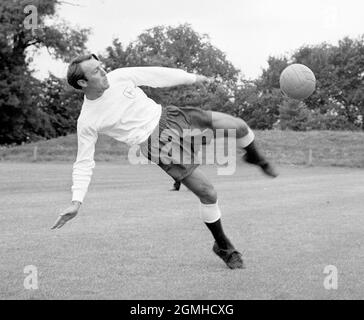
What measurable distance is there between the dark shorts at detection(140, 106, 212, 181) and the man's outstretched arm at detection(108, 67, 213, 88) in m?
0.35

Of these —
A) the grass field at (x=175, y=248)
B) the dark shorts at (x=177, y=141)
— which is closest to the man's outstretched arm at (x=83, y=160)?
the dark shorts at (x=177, y=141)

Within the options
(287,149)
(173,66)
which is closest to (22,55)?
(173,66)

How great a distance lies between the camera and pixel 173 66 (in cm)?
6372

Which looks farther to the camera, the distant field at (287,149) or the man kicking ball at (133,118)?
the distant field at (287,149)

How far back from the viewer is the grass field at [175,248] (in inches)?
239

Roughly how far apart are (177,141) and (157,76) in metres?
0.67

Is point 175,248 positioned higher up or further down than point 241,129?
further down

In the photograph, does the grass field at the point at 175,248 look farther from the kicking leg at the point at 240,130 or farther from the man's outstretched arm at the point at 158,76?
the man's outstretched arm at the point at 158,76

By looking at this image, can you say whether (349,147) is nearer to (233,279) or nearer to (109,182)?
(109,182)

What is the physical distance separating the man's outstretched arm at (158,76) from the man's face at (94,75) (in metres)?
0.26

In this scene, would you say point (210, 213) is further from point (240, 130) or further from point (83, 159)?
point (83, 159)

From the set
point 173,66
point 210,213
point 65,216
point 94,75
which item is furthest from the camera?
point 173,66

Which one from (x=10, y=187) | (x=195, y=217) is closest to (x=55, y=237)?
(x=195, y=217)
